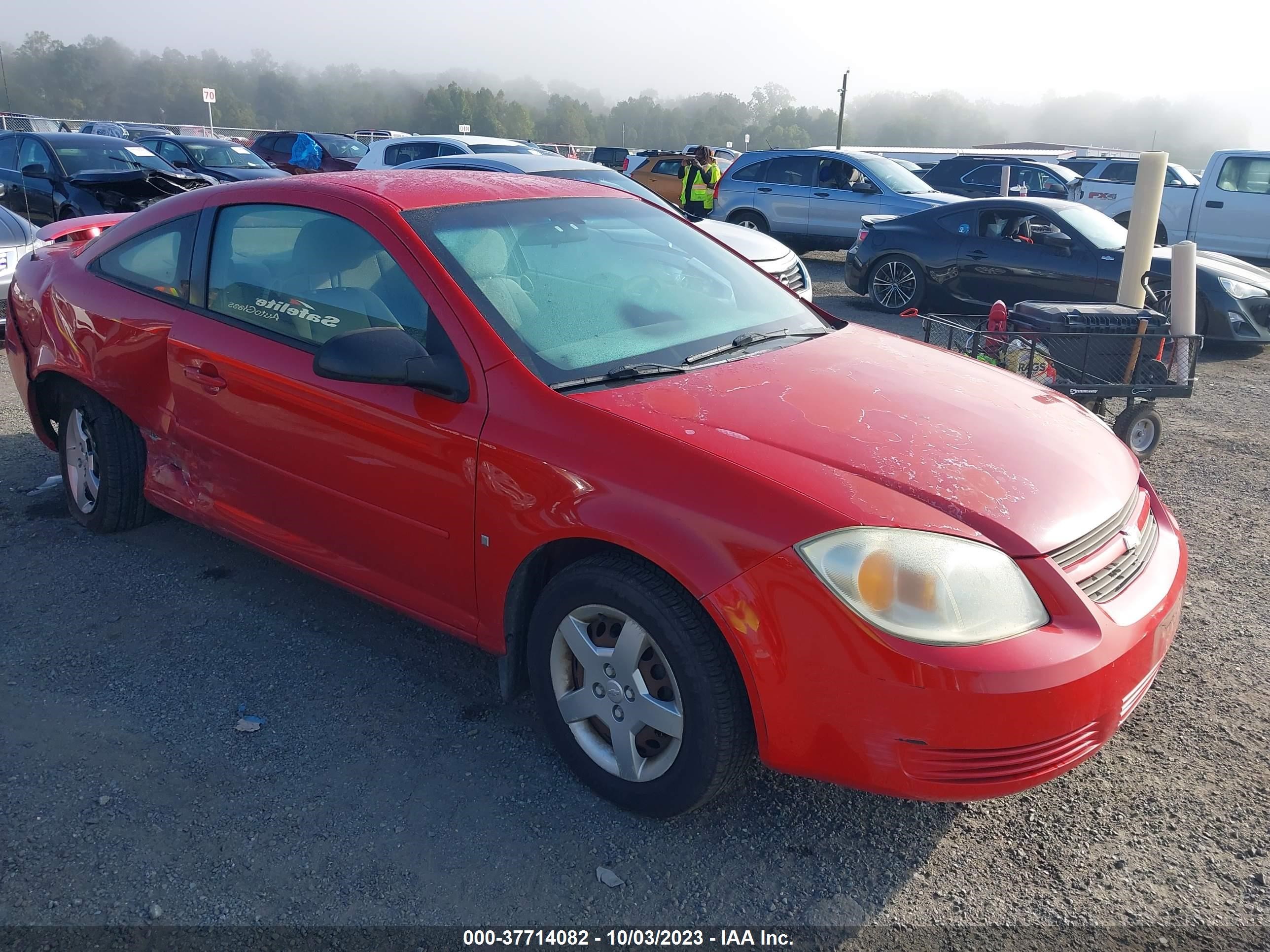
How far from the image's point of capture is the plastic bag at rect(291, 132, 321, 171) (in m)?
14.4

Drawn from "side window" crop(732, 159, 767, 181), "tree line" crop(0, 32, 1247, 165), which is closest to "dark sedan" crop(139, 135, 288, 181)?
"side window" crop(732, 159, 767, 181)

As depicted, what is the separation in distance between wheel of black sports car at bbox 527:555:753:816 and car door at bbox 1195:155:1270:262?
46.7 ft

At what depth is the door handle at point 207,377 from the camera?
3.45m

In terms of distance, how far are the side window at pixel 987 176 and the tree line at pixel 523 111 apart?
196 ft

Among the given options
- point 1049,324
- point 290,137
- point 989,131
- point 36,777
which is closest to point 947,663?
point 36,777

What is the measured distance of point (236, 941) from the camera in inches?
88.0

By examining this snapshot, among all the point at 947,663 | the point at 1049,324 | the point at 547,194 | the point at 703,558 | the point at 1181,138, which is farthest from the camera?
the point at 1181,138

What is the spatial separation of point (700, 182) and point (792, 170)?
1402mm

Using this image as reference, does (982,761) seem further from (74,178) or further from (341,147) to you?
(341,147)

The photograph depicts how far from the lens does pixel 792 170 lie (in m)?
14.4

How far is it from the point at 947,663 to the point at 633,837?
100 centimetres

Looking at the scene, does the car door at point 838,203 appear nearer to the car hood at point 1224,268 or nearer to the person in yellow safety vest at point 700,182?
the person in yellow safety vest at point 700,182

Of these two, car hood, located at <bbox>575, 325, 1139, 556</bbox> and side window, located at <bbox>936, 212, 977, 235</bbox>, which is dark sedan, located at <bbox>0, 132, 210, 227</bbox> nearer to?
side window, located at <bbox>936, 212, 977, 235</bbox>

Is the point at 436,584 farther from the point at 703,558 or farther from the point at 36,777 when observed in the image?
the point at 36,777
